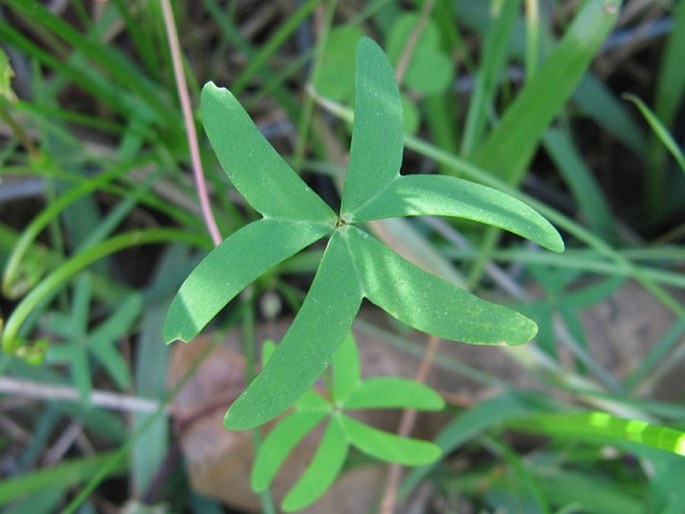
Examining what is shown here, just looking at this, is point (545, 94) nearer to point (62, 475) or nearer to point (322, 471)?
point (322, 471)

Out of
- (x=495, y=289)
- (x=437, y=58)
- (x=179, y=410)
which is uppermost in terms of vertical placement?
(x=437, y=58)

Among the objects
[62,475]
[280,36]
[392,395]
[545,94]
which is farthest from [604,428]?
[62,475]

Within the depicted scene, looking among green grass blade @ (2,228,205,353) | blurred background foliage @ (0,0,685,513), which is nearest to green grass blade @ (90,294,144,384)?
blurred background foliage @ (0,0,685,513)

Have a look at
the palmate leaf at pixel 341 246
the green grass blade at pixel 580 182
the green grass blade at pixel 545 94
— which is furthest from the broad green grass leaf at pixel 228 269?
the green grass blade at pixel 580 182

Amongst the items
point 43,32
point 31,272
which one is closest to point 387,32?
point 43,32

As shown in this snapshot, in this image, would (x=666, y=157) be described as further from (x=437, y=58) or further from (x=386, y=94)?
(x=386, y=94)

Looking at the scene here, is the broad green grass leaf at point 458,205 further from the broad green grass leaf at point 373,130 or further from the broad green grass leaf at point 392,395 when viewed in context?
the broad green grass leaf at point 392,395
